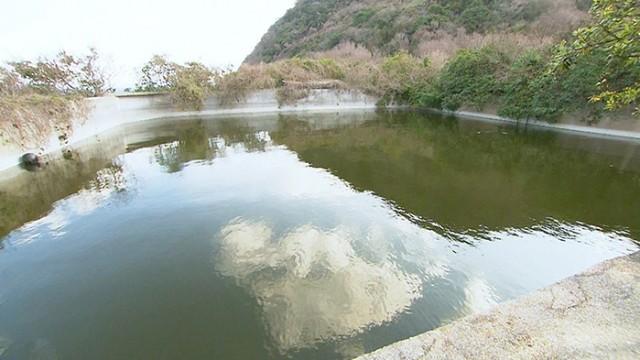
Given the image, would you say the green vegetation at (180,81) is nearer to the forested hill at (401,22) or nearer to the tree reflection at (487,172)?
the tree reflection at (487,172)

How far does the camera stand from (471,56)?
15.6 metres

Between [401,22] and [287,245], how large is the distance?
38015mm

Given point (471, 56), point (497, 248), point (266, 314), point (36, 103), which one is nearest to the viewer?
point (266, 314)

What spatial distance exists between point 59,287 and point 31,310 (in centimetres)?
34

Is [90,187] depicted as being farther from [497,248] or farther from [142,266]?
[497,248]

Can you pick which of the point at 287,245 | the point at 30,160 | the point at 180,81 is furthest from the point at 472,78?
the point at 30,160

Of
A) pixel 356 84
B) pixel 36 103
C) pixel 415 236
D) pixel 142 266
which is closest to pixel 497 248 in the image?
pixel 415 236

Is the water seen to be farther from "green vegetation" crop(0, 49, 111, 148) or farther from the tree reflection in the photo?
"green vegetation" crop(0, 49, 111, 148)

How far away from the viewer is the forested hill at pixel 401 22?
25.9m

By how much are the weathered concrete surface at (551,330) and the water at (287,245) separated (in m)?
0.62

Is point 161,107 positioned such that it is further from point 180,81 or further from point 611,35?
point 611,35

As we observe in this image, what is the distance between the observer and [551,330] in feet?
6.82

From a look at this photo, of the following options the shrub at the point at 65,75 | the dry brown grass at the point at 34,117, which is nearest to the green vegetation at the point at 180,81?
the shrub at the point at 65,75

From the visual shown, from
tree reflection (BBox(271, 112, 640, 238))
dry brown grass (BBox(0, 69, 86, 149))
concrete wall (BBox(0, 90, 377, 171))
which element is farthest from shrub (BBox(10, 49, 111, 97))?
tree reflection (BBox(271, 112, 640, 238))
